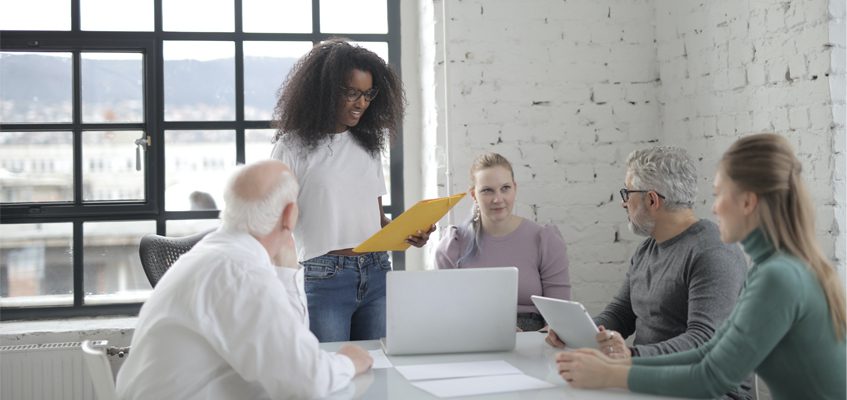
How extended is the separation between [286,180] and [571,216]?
2027mm

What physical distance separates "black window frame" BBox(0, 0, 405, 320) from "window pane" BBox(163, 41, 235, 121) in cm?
3

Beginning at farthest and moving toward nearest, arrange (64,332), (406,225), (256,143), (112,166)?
(256,143), (112,166), (64,332), (406,225)

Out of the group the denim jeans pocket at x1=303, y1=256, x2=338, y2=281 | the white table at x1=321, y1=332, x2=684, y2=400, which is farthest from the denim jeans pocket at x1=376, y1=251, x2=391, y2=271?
the white table at x1=321, y1=332, x2=684, y2=400

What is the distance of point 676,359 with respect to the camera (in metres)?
1.90

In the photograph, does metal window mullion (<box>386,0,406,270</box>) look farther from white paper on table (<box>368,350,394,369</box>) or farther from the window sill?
white paper on table (<box>368,350,394,369</box>)

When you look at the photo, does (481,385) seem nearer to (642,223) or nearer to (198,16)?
(642,223)

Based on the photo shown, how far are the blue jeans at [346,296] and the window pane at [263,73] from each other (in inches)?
55.7

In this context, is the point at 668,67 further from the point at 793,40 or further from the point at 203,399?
the point at 203,399

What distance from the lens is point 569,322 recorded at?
2146 mm

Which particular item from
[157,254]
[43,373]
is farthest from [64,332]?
[157,254]

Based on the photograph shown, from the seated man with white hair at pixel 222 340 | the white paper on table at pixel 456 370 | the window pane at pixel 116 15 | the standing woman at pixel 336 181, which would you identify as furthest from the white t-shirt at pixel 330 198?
the window pane at pixel 116 15

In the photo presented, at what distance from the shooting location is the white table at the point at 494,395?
1794 millimetres

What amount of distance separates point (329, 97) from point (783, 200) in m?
1.48

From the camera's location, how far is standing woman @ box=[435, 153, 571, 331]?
3131mm
